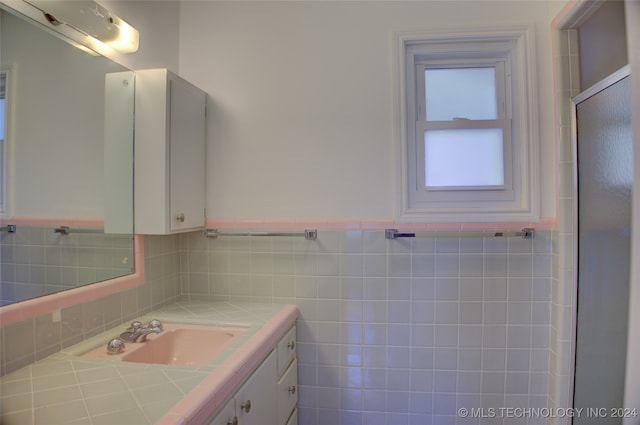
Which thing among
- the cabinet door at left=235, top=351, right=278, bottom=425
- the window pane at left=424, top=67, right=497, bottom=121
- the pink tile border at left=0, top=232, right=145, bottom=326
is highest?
the window pane at left=424, top=67, right=497, bottom=121

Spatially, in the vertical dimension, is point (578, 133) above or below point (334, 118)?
below

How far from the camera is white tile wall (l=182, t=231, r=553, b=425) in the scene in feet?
5.18

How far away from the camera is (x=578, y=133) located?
4.88ft

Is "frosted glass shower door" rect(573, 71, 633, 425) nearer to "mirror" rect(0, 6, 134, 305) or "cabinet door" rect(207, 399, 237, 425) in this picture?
"cabinet door" rect(207, 399, 237, 425)

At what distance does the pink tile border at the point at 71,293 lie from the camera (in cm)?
94

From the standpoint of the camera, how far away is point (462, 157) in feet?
5.49

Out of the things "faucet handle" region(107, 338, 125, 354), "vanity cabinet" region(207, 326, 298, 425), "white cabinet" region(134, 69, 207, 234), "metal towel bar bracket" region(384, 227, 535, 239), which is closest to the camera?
"vanity cabinet" region(207, 326, 298, 425)

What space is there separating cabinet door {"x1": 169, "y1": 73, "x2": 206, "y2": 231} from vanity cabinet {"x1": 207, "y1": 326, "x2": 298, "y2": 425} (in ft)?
2.42

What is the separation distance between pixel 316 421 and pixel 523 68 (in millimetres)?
2114

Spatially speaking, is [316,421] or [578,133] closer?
[578,133]

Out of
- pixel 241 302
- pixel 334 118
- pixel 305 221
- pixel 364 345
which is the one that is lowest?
pixel 364 345

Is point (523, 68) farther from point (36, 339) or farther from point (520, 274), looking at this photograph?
point (36, 339)

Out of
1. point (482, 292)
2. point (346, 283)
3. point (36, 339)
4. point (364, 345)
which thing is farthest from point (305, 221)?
point (36, 339)

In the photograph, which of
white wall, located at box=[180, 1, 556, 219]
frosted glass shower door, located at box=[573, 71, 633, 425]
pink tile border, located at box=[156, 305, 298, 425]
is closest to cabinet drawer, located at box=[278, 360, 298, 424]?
pink tile border, located at box=[156, 305, 298, 425]
